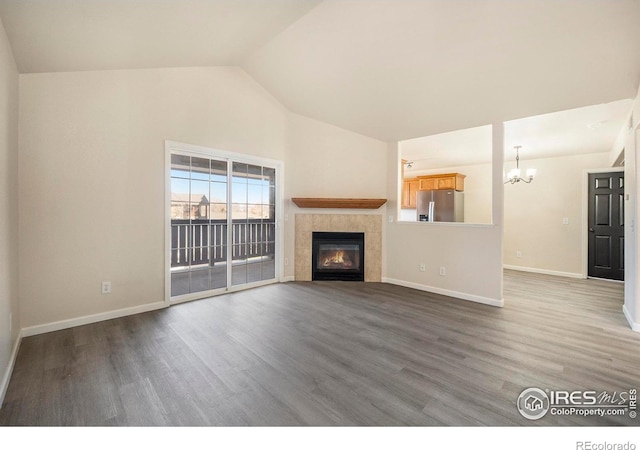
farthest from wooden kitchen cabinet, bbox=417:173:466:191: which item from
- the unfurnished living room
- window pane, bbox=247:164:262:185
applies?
window pane, bbox=247:164:262:185

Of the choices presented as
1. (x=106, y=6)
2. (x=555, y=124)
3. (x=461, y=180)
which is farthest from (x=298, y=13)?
(x=461, y=180)

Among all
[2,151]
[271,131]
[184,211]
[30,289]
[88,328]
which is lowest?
[88,328]

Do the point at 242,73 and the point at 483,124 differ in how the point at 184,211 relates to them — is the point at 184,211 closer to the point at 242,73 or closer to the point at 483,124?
the point at 242,73

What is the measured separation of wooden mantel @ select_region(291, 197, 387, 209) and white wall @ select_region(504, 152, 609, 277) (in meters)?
3.45

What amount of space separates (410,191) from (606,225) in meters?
3.71

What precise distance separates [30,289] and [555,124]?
20.9 feet

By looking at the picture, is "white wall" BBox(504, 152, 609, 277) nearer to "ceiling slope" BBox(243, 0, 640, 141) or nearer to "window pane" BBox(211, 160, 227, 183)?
"ceiling slope" BBox(243, 0, 640, 141)

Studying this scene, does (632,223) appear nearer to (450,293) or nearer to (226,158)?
(450,293)

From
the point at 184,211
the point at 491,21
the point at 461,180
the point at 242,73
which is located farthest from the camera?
the point at 461,180

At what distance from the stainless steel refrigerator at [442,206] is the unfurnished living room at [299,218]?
1461 mm

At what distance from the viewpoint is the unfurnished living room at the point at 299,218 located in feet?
6.07

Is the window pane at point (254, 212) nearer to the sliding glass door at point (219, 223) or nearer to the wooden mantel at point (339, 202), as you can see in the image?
the sliding glass door at point (219, 223)

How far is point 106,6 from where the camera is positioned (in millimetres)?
2014

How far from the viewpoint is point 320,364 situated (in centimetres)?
213
